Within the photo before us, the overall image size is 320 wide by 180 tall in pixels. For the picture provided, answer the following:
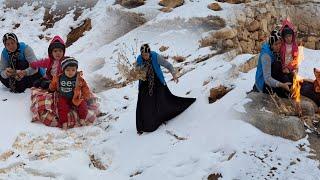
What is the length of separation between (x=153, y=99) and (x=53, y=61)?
1.92 m

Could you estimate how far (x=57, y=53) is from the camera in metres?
7.33

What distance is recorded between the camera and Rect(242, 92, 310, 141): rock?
210 inches

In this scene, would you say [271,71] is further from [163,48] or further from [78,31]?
[78,31]

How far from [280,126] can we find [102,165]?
2.10 metres

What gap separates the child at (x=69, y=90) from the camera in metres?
6.82

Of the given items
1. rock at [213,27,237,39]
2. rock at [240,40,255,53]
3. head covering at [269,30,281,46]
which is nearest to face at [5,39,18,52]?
rock at [213,27,237,39]

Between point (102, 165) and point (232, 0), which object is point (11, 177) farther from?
point (232, 0)

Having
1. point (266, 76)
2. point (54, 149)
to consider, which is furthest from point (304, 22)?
point (54, 149)

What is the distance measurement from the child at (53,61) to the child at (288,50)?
3186mm

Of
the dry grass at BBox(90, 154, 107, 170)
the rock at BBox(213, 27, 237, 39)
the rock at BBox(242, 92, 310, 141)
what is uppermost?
the rock at BBox(242, 92, 310, 141)

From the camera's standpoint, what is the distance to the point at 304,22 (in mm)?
11273

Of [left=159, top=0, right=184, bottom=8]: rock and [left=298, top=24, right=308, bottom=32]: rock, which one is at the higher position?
[left=159, top=0, right=184, bottom=8]: rock

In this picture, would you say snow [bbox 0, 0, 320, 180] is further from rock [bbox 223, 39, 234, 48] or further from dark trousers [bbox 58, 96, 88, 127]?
rock [bbox 223, 39, 234, 48]

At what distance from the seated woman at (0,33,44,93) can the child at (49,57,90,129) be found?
1151mm
